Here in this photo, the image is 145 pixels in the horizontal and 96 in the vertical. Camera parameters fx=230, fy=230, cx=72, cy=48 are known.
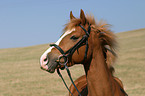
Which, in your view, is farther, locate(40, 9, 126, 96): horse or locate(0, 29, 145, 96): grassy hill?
locate(0, 29, 145, 96): grassy hill

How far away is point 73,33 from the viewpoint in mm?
4016

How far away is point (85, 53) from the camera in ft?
13.1

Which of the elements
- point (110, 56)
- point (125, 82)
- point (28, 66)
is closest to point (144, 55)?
point (125, 82)

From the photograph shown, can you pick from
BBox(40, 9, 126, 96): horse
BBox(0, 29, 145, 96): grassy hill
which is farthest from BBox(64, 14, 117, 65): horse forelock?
BBox(0, 29, 145, 96): grassy hill

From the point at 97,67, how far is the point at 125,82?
1356 centimetres

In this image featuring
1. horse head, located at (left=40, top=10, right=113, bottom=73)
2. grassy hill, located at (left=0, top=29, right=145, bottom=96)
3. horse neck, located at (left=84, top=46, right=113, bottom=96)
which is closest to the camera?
horse head, located at (left=40, top=10, right=113, bottom=73)

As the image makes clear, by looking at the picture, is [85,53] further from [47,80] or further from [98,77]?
[47,80]

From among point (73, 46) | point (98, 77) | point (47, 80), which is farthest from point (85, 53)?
point (47, 80)

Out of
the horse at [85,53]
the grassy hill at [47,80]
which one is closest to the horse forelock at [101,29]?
the horse at [85,53]

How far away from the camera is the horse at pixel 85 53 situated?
3951 mm

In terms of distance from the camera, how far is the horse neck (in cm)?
405

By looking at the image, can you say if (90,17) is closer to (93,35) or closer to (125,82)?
(93,35)

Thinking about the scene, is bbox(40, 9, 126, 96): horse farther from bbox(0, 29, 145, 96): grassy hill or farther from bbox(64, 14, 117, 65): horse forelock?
bbox(0, 29, 145, 96): grassy hill

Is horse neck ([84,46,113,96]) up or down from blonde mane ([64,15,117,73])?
down
